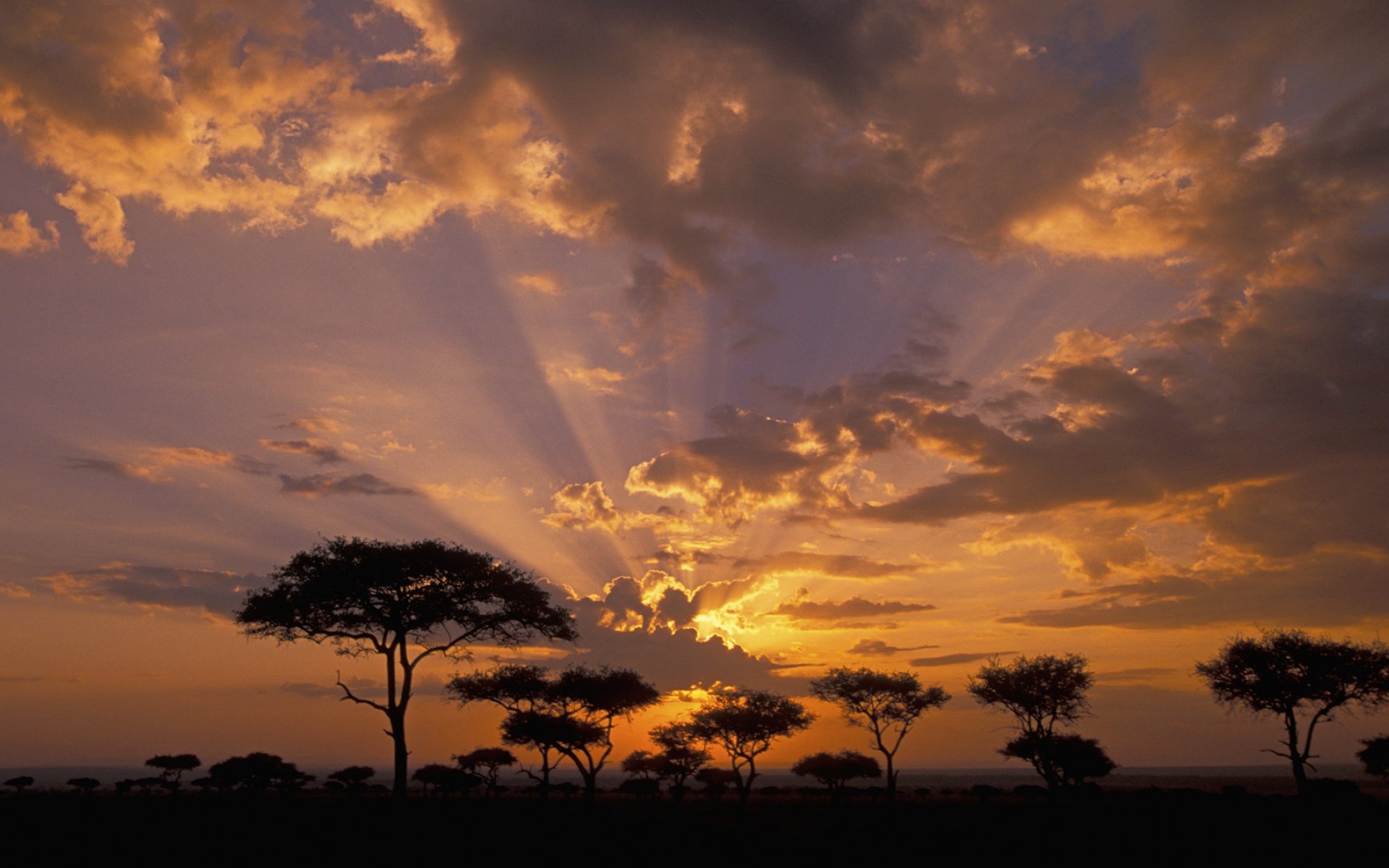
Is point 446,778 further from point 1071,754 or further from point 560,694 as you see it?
point 1071,754

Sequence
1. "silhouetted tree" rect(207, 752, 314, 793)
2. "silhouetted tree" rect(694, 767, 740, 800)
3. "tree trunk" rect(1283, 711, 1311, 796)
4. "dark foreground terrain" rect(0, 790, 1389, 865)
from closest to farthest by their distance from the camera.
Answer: "dark foreground terrain" rect(0, 790, 1389, 865)
"tree trunk" rect(1283, 711, 1311, 796)
"silhouetted tree" rect(207, 752, 314, 793)
"silhouetted tree" rect(694, 767, 740, 800)

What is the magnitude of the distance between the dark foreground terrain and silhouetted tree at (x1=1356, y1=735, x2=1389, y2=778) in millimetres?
17891

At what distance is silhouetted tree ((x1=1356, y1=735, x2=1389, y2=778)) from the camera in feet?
230

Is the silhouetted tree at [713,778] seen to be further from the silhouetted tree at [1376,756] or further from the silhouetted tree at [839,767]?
the silhouetted tree at [1376,756]

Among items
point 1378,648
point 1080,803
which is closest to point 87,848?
point 1080,803

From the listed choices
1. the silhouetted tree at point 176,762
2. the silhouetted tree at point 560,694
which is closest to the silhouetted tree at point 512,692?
the silhouetted tree at point 560,694

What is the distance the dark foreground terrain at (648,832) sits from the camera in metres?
32.8

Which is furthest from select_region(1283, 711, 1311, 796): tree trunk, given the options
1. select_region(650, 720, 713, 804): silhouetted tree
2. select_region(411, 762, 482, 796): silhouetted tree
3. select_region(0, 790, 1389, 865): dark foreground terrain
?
select_region(411, 762, 482, 796): silhouetted tree

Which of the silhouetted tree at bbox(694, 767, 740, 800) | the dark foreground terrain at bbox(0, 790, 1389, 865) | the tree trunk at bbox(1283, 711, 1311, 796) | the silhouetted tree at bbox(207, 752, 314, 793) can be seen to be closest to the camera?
the dark foreground terrain at bbox(0, 790, 1389, 865)

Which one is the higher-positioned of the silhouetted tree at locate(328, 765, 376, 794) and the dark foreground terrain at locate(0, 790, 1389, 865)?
the dark foreground terrain at locate(0, 790, 1389, 865)

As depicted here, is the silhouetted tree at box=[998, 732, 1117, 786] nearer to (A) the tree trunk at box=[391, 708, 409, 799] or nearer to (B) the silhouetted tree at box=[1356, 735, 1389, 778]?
(B) the silhouetted tree at box=[1356, 735, 1389, 778]

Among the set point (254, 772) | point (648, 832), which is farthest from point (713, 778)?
point (648, 832)

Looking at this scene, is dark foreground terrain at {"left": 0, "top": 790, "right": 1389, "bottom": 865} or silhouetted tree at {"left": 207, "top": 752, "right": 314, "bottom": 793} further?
silhouetted tree at {"left": 207, "top": 752, "right": 314, "bottom": 793}

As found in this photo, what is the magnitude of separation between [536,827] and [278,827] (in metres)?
12.1
